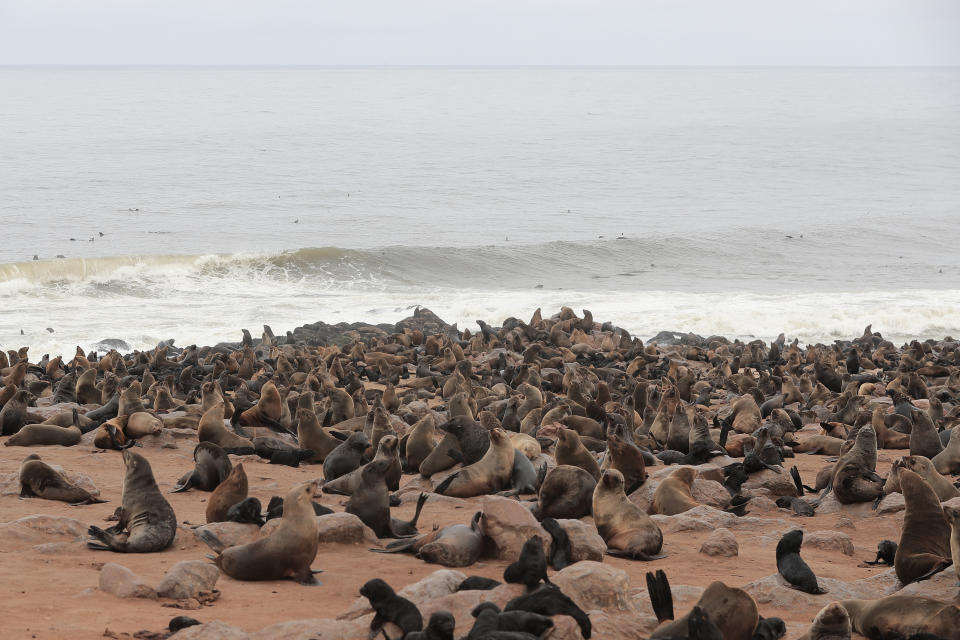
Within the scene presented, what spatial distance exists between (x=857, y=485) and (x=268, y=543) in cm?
497

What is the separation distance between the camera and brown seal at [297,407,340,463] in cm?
980

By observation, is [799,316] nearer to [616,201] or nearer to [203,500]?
[203,500]

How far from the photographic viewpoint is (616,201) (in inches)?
1984

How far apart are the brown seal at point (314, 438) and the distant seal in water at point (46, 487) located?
234 cm

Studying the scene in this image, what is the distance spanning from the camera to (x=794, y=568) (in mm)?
5691

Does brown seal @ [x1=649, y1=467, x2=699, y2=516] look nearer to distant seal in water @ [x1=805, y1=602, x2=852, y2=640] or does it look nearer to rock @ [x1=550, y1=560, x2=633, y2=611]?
rock @ [x1=550, y1=560, x2=633, y2=611]

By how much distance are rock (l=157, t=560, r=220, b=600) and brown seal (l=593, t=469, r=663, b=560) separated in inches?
102

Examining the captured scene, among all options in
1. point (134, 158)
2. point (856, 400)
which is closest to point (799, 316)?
point (856, 400)

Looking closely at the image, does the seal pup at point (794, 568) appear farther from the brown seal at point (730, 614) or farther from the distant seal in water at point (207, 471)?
the distant seal in water at point (207, 471)

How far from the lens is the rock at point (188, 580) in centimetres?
536

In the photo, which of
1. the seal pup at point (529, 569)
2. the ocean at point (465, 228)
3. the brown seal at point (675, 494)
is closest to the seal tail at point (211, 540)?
the seal pup at point (529, 569)


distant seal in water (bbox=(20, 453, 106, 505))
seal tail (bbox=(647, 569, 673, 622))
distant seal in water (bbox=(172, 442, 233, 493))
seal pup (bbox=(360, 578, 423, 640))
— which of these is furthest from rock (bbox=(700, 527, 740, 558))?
distant seal in water (bbox=(20, 453, 106, 505))

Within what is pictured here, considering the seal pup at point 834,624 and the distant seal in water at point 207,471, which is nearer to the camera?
the seal pup at point 834,624

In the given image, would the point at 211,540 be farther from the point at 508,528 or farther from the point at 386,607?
the point at 386,607
